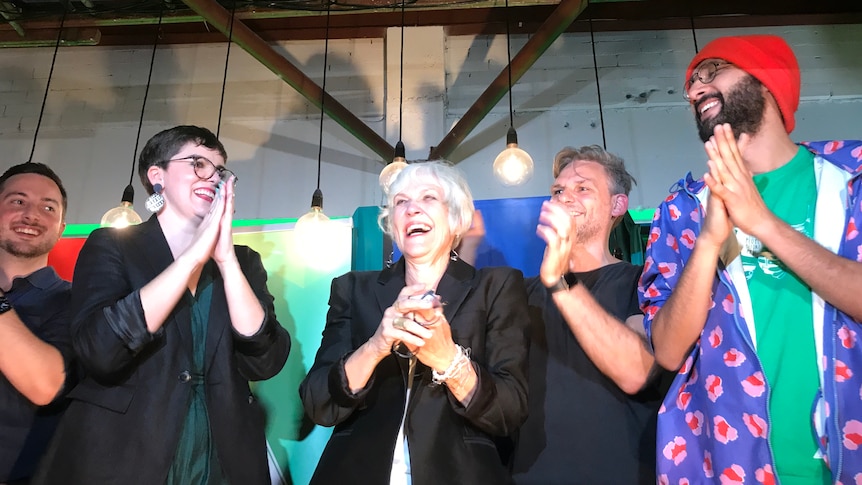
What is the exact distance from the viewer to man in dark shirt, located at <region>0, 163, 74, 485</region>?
1.82m

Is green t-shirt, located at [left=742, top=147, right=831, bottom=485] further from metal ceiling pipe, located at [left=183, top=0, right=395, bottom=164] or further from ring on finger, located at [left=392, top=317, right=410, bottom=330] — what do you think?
metal ceiling pipe, located at [left=183, top=0, right=395, bottom=164]

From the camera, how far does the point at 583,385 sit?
1954mm

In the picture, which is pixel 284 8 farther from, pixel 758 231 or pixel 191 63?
pixel 758 231

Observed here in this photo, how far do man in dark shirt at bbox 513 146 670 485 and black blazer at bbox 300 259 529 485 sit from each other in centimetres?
16

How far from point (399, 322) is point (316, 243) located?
131 cm

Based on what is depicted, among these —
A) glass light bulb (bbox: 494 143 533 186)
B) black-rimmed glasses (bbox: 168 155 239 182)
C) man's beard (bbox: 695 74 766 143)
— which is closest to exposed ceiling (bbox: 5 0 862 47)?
glass light bulb (bbox: 494 143 533 186)

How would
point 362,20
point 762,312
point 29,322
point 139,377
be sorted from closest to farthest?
1. point 762,312
2. point 139,377
3. point 29,322
4. point 362,20

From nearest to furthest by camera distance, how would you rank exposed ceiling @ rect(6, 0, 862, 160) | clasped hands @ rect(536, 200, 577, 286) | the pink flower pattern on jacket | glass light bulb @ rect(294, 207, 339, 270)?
1. the pink flower pattern on jacket
2. clasped hands @ rect(536, 200, 577, 286)
3. glass light bulb @ rect(294, 207, 339, 270)
4. exposed ceiling @ rect(6, 0, 862, 160)

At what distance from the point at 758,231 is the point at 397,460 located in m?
0.99

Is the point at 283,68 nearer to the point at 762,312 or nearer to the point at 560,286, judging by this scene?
the point at 560,286

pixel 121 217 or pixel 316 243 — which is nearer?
pixel 316 243

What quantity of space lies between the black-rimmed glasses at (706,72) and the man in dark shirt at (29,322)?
6.42ft

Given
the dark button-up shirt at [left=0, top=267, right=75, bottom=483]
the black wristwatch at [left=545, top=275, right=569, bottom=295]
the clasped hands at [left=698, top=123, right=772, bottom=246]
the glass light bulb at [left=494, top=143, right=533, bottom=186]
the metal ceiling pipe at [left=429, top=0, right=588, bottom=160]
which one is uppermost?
the metal ceiling pipe at [left=429, top=0, right=588, bottom=160]

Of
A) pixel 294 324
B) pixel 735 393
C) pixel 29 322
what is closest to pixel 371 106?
pixel 294 324
